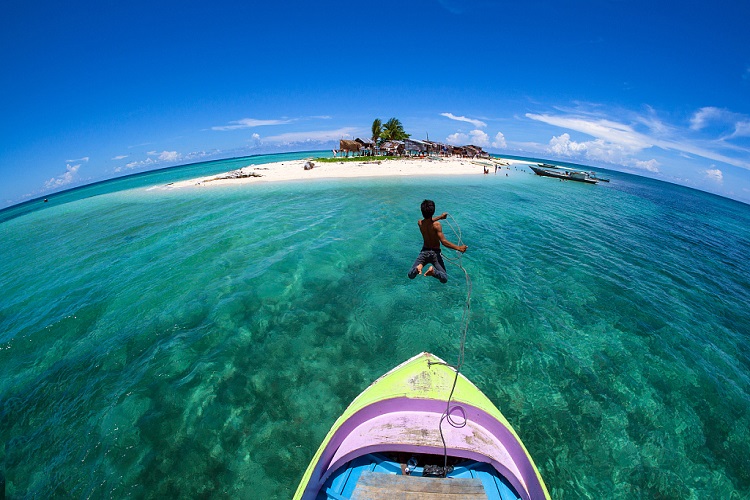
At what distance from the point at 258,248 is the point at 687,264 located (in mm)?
28294

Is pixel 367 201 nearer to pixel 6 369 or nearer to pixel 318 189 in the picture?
pixel 318 189

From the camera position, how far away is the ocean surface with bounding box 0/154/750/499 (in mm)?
5930

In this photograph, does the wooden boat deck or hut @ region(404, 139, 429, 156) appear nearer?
the wooden boat deck

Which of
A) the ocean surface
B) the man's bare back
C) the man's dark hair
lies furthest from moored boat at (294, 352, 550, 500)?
the man's dark hair

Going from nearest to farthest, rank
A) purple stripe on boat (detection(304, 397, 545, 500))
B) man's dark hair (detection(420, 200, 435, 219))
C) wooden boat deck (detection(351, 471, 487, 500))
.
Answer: wooden boat deck (detection(351, 471, 487, 500)) → purple stripe on boat (detection(304, 397, 545, 500)) → man's dark hair (detection(420, 200, 435, 219))

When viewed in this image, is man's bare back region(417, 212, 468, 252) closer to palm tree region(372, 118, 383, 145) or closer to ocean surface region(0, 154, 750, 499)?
ocean surface region(0, 154, 750, 499)

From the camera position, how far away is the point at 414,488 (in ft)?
11.7

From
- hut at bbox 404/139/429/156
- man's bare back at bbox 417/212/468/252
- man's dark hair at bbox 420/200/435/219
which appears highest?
hut at bbox 404/139/429/156

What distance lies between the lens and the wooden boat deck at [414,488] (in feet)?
11.4

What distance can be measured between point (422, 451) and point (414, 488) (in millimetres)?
611

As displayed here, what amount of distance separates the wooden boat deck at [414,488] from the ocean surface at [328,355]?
277 cm

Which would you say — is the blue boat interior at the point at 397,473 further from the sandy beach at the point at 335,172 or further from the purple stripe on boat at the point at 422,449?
the sandy beach at the point at 335,172

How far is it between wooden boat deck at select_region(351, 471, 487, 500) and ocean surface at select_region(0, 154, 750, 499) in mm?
2766

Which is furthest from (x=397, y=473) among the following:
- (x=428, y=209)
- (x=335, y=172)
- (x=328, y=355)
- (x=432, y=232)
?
(x=335, y=172)
